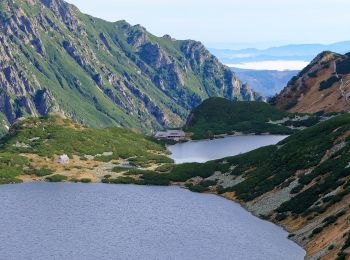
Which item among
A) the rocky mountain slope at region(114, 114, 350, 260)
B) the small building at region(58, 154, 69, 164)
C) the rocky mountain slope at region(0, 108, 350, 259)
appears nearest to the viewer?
the rocky mountain slope at region(114, 114, 350, 260)

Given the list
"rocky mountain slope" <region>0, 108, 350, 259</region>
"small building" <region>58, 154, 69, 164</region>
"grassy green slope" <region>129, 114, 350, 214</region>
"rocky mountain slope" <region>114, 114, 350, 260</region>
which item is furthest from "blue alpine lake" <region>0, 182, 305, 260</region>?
"small building" <region>58, 154, 69, 164</region>

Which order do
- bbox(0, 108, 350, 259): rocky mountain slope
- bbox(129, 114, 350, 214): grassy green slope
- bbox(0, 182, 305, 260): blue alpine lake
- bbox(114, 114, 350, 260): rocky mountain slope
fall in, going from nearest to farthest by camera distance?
1. bbox(114, 114, 350, 260): rocky mountain slope
2. bbox(0, 182, 305, 260): blue alpine lake
3. bbox(0, 108, 350, 259): rocky mountain slope
4. bbox(129, 114, 350, 214): grassy green slope

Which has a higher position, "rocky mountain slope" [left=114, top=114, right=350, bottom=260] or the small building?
the small building

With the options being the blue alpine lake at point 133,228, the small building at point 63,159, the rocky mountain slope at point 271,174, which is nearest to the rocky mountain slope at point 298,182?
the rocky mountain slope at point 271,174

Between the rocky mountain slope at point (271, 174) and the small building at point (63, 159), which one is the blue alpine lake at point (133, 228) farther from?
the small building at point (63, 159)

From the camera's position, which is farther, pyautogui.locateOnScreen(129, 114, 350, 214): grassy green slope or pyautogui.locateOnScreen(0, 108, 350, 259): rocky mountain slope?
pyautogui.locateOnScreen(129, 114, 350, 214): grassy green slope

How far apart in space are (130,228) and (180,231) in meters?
9.94

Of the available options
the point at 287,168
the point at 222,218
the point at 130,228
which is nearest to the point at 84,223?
the point at 130,228

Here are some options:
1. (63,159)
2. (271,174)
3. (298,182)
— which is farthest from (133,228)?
(63,159)

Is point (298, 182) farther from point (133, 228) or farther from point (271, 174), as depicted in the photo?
point (133, 228)

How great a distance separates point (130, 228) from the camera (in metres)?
103

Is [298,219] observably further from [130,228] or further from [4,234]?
[4,234]

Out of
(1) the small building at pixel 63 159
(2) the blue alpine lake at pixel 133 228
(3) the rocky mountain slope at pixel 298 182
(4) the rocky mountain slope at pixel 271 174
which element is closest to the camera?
(3) the rocky mountain slope at pixel 298 182

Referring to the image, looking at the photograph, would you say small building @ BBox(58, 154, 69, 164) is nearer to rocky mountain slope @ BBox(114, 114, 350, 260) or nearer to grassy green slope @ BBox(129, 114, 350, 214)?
rocky mountain slope @ BBox(114, 114, 350, 260)
